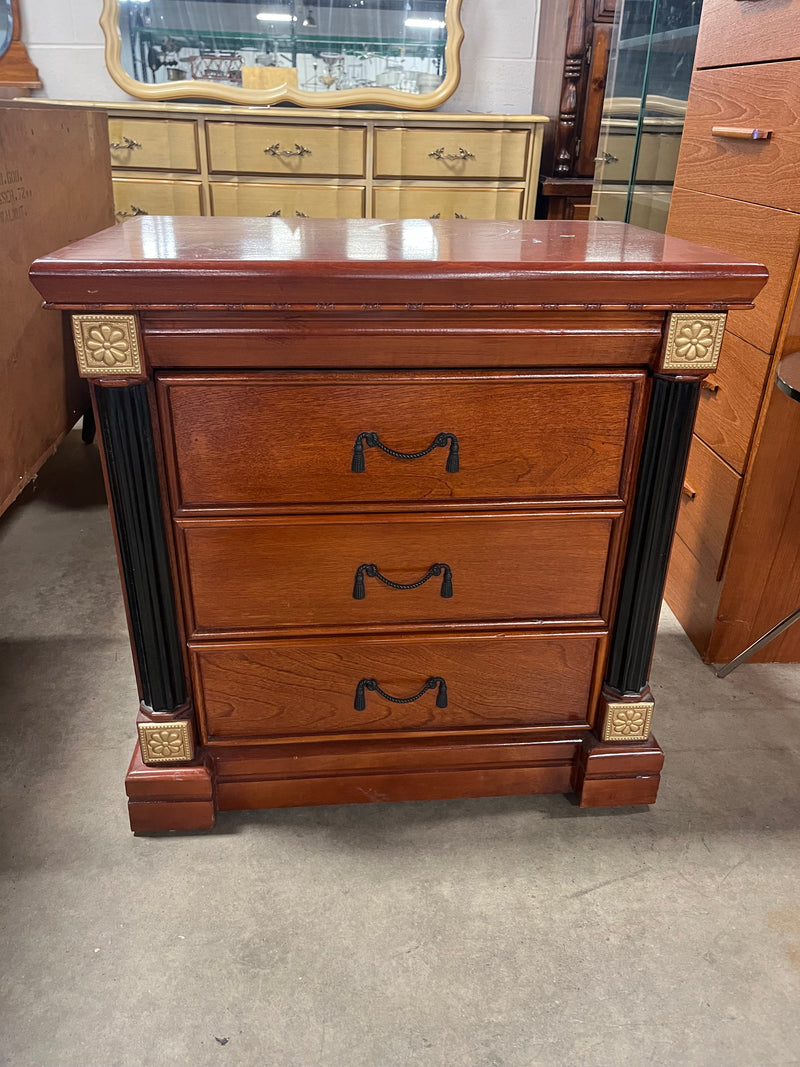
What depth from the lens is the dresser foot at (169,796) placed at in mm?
1200

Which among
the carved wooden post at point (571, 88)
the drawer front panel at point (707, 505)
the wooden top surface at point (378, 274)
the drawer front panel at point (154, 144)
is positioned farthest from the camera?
the drawer front panel at point (154, 144)

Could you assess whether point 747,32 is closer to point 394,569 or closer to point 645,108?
point 645,108

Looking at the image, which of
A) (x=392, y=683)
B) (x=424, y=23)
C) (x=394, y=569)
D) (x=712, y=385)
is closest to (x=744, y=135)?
(x=712, y=385)

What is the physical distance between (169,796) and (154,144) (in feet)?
8.05

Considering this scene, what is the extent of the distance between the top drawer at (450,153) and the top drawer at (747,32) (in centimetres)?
131

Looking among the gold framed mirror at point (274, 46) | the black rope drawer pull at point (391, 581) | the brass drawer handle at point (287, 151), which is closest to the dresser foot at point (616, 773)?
the black rope drawer pull at point (391, 581)

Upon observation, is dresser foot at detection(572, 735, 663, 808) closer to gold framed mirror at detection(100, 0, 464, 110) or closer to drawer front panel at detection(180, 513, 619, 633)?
drawer front panel at detection(180, 513, 619, 633)

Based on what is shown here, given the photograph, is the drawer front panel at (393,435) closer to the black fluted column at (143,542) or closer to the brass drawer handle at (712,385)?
the black fluted column at (143,542)

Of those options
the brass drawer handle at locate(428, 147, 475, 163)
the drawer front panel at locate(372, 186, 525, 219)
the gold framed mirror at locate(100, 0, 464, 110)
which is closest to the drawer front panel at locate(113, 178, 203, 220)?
the gold framed mirror at locate(100, 0, 464, 110)

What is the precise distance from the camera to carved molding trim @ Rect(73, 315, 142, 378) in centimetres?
92

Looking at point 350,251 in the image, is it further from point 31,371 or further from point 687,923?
point 31,371

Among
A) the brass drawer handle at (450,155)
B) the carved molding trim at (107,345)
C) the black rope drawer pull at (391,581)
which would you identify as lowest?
the black rope drawer pull at (391,581)

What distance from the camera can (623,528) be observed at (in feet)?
3.67

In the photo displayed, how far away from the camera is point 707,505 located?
5.56 ft
